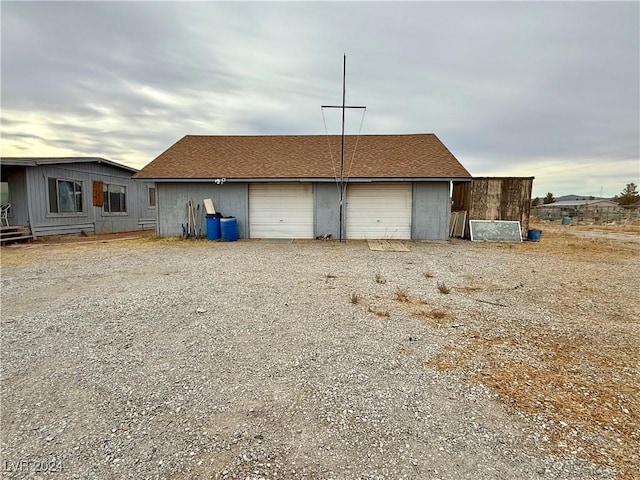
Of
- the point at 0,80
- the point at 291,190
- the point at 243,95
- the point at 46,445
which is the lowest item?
the point at 46,445

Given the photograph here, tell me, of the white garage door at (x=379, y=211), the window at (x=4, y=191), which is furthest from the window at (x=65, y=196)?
the white garage door at (x=379, y=211)

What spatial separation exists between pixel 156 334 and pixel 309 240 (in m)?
9.26

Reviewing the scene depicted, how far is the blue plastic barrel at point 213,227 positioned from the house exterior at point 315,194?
0.87m

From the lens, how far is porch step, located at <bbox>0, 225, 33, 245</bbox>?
432 inches

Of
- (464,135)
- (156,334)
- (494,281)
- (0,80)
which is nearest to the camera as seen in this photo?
(156,334)

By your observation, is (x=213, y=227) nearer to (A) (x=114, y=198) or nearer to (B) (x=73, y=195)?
(B) (x=73, y=195)

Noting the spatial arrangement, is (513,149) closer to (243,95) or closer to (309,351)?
A: (243,95)

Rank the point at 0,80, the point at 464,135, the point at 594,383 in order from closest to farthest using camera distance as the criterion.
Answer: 1. the point at 594,383
2. the point at 0,80
3. the point at 464,135

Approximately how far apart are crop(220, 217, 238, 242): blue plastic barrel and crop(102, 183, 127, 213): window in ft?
23.9

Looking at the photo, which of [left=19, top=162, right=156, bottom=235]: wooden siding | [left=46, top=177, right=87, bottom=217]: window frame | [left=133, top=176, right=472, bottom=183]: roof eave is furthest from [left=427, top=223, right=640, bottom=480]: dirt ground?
[left=46, top=177, right=87, bottom=217]: window frame

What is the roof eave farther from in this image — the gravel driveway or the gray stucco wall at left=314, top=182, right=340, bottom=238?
the gravel driveway

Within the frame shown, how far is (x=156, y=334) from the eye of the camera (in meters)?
3.79

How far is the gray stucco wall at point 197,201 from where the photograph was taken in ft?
42.8

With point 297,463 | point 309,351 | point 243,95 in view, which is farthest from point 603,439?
point 243,95
